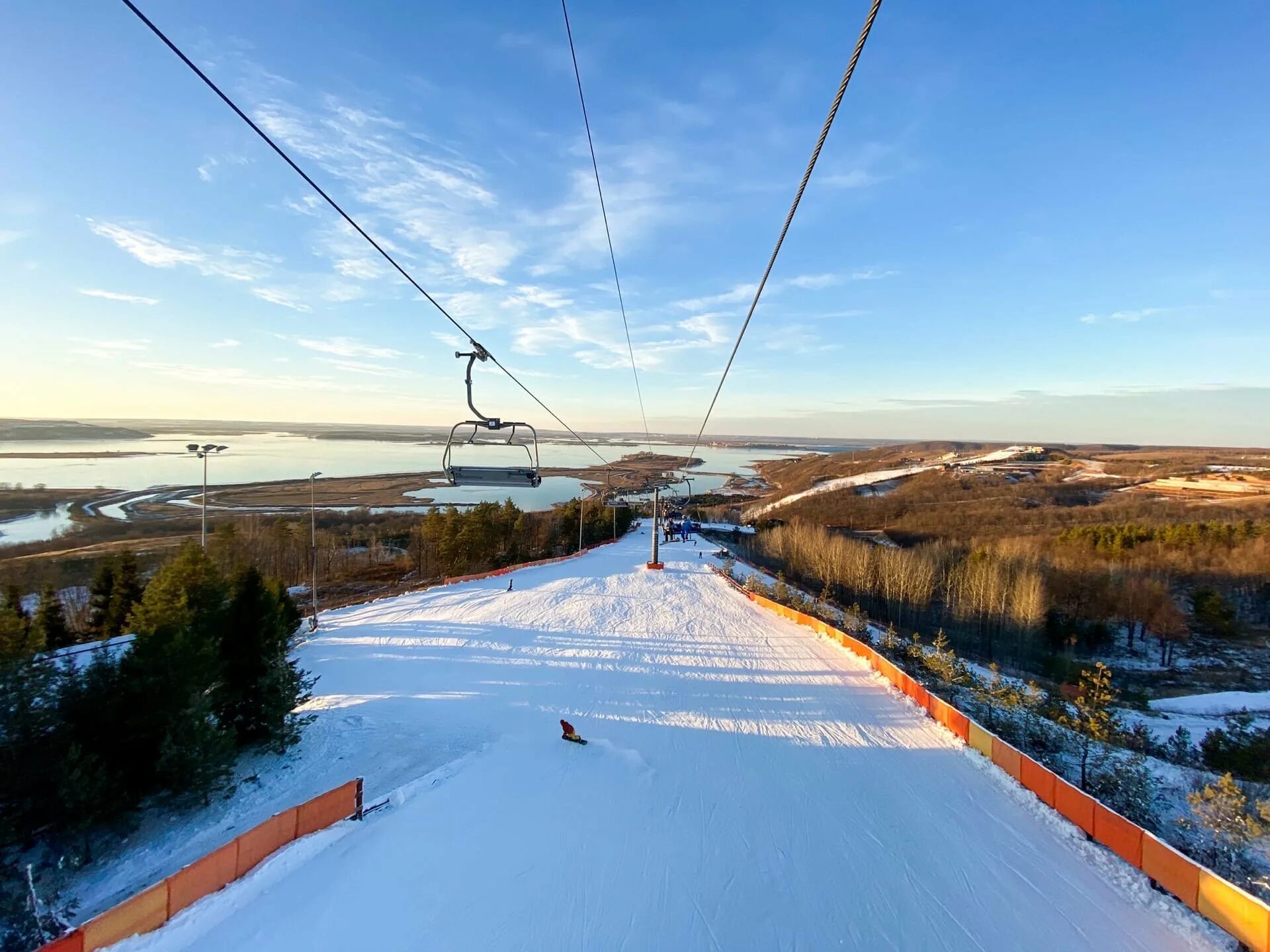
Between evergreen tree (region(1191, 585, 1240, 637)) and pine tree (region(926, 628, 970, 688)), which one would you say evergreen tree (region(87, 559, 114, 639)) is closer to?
pine tree (region(926, 628, 970, 688))

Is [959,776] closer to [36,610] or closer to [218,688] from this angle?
[218,688]

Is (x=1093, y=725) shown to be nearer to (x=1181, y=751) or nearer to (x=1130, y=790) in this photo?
(x=1130, y=790)

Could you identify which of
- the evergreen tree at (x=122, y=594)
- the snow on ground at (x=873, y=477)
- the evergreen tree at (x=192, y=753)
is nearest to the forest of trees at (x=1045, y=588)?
the evergreen tree at (x=192, y=753)

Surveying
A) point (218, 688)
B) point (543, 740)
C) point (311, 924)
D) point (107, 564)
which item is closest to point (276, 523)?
point (107, 564)

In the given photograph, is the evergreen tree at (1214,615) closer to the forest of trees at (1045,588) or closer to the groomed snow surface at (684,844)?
the forest of trees at (1045,588)

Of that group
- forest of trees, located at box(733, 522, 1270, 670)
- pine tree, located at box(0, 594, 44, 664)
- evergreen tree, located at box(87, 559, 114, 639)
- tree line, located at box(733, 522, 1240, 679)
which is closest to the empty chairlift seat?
pine tree, located at box(0, 594, 44, 664)

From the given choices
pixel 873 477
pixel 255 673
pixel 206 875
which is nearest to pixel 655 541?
pixel 255 673
